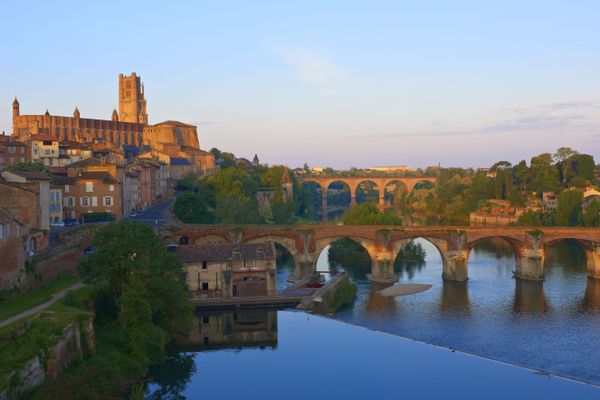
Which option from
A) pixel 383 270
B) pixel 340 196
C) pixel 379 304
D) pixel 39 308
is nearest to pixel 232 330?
pixel 379 304

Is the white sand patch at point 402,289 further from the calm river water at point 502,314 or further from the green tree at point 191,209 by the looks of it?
the green tree at point 191,209

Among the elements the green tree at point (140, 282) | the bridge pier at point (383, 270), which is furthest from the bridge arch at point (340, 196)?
the green tree at point (140, 282)

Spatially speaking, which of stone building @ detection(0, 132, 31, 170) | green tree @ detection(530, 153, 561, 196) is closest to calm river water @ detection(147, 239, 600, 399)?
stone building @ detection(0, 132, 31, 170)

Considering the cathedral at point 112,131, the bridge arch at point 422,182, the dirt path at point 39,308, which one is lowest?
the dirt path at point 39,308

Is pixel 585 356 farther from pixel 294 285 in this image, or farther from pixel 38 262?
pixel 38 262

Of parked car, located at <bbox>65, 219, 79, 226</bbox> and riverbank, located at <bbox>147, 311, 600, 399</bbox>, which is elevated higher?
parked car, located at <bbox>65, 219, 79, 226</bbox>

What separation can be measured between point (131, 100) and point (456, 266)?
110 metres

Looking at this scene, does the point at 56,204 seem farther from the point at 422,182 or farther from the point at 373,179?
the point at 422,182

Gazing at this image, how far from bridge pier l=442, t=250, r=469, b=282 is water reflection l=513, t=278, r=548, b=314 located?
166 inches

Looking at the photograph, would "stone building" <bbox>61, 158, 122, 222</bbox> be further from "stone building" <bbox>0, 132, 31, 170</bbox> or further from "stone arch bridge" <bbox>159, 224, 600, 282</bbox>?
"stone building" <bbox>0, 132, 31, 170</bbox>

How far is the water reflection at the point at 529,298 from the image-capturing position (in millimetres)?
42344

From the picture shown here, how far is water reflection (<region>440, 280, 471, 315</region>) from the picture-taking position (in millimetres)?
42312

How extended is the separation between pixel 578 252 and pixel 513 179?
4101 centimetres

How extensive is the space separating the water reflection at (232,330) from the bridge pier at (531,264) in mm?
23215
